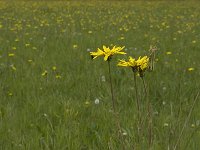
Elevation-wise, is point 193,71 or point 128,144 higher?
point 128,144

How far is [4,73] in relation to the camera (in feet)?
14.3

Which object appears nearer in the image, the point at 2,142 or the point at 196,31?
the point at 2,142

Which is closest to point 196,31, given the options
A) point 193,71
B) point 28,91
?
point 193,71

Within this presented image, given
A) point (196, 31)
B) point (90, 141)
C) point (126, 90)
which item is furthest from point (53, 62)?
point (196, 31)

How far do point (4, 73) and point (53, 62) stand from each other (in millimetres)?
830

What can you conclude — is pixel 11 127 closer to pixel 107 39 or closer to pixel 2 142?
pixel 2 142

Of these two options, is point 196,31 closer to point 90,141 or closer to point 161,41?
point 161,41

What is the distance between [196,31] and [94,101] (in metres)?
5.53

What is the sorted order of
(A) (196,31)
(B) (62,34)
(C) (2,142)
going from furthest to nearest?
(A) (196,31) → (B) (62,34) → (C) (2,142)

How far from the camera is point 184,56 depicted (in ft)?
18.1

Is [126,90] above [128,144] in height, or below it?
below

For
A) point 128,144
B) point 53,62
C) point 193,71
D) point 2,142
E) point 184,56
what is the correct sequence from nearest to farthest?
1. point 128,144
2. point 2,142
3. point 193,71
4. point 53,62
5. point 184,56

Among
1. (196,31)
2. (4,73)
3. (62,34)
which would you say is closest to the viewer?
(4,73)

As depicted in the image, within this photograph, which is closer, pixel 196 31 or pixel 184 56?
pixel 184 56
